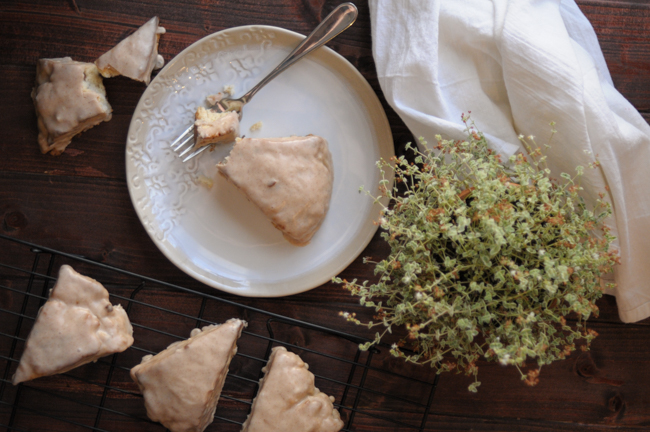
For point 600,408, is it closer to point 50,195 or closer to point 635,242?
point 635,242

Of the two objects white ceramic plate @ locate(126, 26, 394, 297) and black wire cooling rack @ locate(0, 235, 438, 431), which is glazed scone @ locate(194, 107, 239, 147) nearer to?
white ceramic plate @ locate(126, 26, 394, 297)

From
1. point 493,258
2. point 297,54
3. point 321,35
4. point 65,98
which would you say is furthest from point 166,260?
point 493,258

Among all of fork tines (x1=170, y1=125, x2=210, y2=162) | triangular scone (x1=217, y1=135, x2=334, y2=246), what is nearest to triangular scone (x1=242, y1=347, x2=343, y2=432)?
triangular scone (x1=217, y1=135, x2=334, y2=246)

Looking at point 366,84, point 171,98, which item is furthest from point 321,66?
point 171,98

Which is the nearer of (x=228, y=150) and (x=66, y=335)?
(x=66, y=335)

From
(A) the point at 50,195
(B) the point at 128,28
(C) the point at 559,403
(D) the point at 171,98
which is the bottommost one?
(C) the point at 559,403

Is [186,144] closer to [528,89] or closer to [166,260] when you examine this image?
[166,260]
